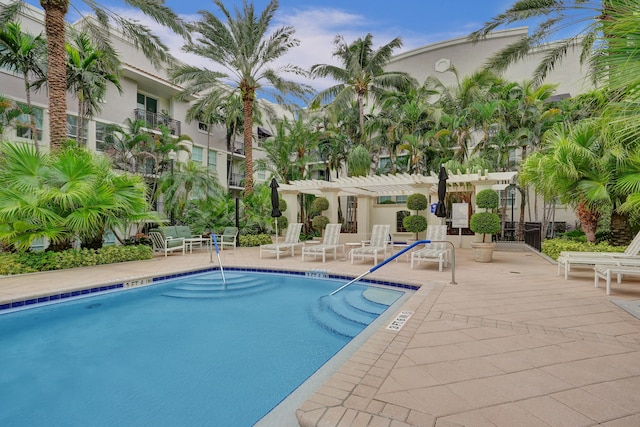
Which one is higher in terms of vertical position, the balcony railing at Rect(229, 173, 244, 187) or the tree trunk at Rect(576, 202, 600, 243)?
the balcony railing at Rect(229, 173, 244, 187)

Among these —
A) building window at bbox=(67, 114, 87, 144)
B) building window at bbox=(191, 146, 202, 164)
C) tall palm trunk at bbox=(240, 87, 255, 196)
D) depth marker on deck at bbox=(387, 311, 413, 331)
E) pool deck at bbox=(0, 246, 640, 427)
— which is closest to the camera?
pool deck at bbox=(0, 246, 640, 427)

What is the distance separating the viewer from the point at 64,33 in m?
10.3

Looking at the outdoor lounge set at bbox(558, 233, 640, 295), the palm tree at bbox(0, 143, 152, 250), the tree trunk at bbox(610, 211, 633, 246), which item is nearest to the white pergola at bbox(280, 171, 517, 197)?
the tree trunk at bbox(610, 211, 633, 246)

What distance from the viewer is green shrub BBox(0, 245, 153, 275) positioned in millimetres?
8078

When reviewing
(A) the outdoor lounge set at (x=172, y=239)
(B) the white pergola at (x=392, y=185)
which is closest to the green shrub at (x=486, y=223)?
(B) the white pergola at (x=392, y=185)

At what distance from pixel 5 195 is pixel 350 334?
29.2 feet

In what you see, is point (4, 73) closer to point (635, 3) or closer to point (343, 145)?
point (343, 145)

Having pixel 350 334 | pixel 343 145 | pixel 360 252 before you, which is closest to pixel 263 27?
pixel 343 145

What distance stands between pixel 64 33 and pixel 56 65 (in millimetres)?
1119

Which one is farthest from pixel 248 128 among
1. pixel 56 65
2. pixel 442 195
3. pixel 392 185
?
pixel 442 195

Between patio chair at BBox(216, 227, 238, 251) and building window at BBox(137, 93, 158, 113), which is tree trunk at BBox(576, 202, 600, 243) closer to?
patio chair at BBox(216, 227, 238, 251)

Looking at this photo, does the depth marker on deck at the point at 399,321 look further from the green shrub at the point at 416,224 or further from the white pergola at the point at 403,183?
the green shrub at the point at 416,224

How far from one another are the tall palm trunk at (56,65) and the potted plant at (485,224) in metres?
13.2

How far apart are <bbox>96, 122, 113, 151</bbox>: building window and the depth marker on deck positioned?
1930 centimetres
